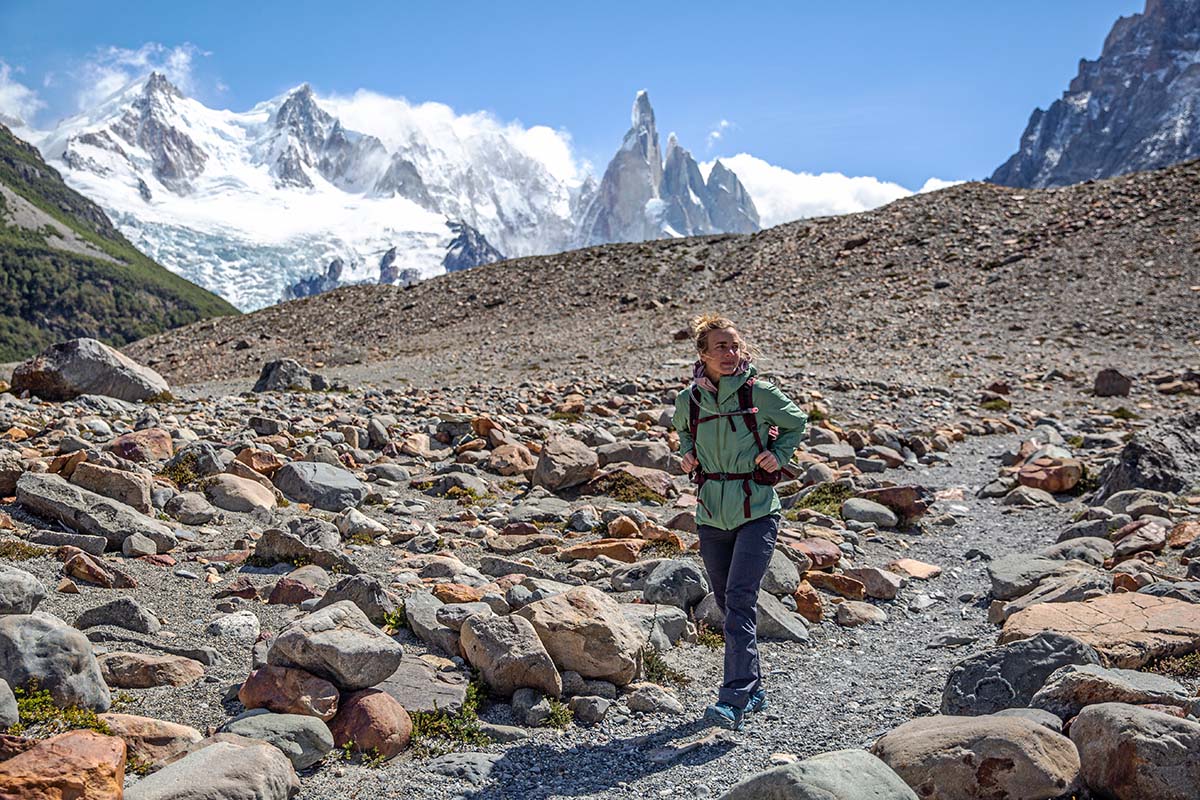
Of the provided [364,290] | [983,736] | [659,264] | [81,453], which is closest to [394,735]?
[983,736]

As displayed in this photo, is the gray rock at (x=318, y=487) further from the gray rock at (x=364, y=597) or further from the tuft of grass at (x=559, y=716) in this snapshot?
the tuft of grass at (x=559, y=716)

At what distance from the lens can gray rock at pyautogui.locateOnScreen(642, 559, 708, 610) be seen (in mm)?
8492

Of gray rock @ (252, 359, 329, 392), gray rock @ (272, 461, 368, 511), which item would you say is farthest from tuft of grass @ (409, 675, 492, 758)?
gray rock @ (252, 359, 329, 392)

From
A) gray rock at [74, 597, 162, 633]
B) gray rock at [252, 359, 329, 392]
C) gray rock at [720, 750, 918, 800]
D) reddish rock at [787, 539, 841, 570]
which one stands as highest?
gray rock at [252, 359, 329, 392]

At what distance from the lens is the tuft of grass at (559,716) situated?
6211mm

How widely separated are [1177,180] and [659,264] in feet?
90.2

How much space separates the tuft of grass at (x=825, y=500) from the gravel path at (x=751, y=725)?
3362 millimetres

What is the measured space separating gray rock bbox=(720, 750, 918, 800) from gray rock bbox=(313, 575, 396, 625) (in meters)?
3.80

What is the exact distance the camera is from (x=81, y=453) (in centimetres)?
1078

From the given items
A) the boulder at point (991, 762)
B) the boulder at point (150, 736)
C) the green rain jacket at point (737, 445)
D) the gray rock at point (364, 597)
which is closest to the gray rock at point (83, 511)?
the gray rock at point (364, 597)

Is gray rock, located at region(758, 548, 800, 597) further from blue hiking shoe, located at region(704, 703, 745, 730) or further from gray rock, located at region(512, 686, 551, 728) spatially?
gray rock, located at region(512, 686, 551, 728)

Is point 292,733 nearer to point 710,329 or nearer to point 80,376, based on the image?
point 710,329

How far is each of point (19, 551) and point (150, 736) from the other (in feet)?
12.4

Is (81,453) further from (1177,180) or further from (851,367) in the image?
(1177,180)
